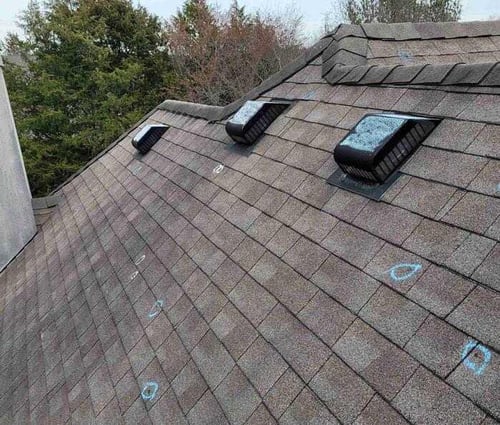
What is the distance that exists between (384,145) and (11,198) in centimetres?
946

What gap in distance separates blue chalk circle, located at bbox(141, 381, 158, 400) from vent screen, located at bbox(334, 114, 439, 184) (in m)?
2.32

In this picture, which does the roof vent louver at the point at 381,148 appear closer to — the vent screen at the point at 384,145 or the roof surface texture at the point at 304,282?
the vent screen at the point at 384,145

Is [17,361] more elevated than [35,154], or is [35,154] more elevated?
[35,154]

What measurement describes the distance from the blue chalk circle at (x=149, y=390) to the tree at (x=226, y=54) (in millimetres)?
23399

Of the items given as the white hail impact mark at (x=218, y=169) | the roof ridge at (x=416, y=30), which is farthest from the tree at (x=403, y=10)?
the white hail impact mark at (x=218, y=169)

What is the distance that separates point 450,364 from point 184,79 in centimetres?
2579

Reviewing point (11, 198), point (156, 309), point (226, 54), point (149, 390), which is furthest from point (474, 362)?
point (226, 54)

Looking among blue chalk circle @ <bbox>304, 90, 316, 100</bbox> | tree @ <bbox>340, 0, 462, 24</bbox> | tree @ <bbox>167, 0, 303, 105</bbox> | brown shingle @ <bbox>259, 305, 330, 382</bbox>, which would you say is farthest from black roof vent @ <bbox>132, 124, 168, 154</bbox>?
tree @ <bbox>340, 0, 462, 24</bbox>

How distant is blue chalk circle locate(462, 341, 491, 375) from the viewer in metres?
1.79

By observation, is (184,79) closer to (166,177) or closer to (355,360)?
(166,177)

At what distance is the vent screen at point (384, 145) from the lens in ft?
10.1

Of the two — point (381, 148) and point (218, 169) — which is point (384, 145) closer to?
point (381, 148)

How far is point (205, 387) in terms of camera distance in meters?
2.87

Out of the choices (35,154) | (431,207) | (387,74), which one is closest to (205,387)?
(431,207)
